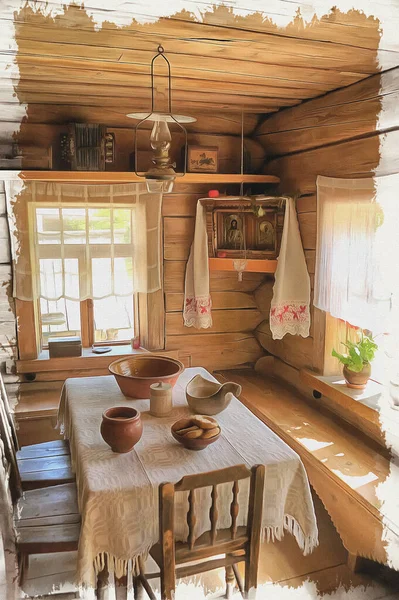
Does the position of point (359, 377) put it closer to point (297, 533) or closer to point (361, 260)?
point (361, 260)

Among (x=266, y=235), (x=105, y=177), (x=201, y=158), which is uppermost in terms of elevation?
(x=201, y=158)

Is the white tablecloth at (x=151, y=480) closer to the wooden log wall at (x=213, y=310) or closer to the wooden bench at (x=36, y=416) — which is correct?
the wooden bench at (x=36, y=416)

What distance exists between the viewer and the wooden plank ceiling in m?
1.74

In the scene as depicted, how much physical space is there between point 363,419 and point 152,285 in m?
1.67

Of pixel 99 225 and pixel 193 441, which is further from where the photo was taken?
pixel 99 225

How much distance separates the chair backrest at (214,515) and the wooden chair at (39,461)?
0.86m

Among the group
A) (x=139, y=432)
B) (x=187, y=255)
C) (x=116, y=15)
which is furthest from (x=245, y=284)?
(x=116, y=15)

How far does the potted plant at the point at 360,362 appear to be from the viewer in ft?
9.28

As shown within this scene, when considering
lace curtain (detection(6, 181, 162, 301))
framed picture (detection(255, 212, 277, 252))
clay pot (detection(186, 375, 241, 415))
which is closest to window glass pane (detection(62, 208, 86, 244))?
lace curtain (detection(6, 181, 162, 301))

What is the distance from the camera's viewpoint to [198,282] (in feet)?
11.8

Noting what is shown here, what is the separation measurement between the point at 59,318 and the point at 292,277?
65.2 inches

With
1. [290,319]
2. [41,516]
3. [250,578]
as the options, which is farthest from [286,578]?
[290,319]

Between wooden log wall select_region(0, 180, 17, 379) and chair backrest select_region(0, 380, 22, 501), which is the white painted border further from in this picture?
chair backrest select_region(0, 380, 22, 501)

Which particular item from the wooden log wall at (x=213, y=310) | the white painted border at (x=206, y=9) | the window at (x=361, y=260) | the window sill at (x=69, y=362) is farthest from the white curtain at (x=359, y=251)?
the window sill at (x=69, y=362)
